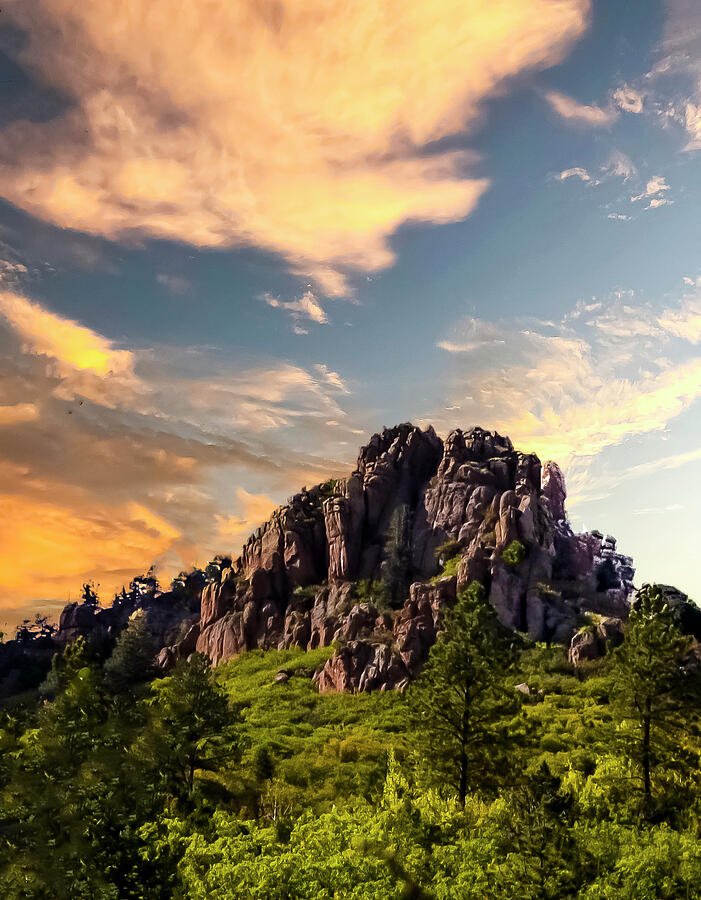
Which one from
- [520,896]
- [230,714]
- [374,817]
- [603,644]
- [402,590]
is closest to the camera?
[520,896]

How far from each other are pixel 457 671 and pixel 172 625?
337 feet

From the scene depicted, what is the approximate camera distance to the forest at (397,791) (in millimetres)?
22469

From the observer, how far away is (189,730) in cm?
3759

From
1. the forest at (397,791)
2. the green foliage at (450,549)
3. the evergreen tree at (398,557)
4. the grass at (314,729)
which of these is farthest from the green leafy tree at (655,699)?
the green foliage at (450,549)

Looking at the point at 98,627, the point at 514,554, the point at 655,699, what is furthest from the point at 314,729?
the point at 98,627

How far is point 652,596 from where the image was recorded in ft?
114

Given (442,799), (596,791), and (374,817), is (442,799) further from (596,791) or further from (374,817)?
(596,791)

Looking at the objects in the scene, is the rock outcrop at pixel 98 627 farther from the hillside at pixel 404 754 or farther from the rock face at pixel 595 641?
the rock face at pixel 595 641

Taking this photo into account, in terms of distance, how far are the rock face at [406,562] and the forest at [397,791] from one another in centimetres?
1494

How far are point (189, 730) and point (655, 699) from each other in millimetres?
27415

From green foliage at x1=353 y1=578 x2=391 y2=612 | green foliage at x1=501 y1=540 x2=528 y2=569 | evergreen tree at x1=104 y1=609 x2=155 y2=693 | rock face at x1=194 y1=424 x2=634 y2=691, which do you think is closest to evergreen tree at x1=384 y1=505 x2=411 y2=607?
rock face at x1=194 y1=424 x2=634 y2=691

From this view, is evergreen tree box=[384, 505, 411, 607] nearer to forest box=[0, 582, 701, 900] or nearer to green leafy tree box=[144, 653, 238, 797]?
forest box=[0, 582, 701, 900]

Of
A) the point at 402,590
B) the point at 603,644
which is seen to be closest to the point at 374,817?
the point at 603,644

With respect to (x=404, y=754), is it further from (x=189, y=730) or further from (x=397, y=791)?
(x=189, y=730)
